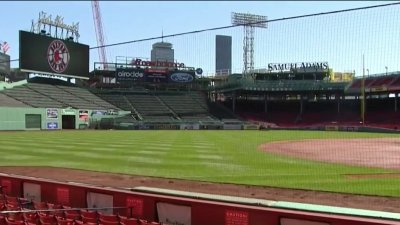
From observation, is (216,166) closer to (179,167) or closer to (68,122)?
(179,167)

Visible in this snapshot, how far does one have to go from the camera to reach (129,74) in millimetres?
87500

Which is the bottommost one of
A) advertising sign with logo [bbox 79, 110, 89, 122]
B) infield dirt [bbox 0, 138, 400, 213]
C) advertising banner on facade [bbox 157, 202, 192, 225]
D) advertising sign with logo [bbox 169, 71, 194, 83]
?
infield dirt [bbox 0, 138, 400, 213]

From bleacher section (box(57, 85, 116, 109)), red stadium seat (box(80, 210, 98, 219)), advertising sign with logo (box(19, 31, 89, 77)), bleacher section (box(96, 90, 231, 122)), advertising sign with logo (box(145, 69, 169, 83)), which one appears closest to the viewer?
red stadium seat (box(80, 210, 98, 219))

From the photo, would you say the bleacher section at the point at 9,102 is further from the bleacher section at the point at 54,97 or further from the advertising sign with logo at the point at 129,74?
the advertising sign with logo at the point at 129,74

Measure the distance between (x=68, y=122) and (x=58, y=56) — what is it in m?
11.6

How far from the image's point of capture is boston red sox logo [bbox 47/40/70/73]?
64875 millimetres

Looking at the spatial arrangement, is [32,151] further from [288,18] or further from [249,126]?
[249,126]

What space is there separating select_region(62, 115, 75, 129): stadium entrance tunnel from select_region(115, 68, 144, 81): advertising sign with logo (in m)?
23.4

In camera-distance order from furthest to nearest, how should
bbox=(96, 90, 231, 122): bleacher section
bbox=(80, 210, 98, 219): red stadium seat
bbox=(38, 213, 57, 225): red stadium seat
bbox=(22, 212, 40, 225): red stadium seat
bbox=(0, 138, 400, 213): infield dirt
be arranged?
bbox=(96, 90, 231, 122): bleacher section
bbox=(0, 138, 400, 213): infield dirt
bbox=(80, 210, 98, 219): red stadium seat
bbox=(22, 212, 40, 225): red stadium seat
bbox=(38, 213, 57, 225): red stadium seat

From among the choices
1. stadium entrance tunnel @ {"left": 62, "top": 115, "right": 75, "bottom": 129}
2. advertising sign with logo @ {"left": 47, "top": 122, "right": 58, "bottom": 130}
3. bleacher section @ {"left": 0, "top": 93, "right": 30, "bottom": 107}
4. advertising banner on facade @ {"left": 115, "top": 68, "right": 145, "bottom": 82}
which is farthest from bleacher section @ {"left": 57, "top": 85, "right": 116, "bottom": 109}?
bleacher section @ {"left": 0, "top": 93, "right": 30, "bottom": 107}

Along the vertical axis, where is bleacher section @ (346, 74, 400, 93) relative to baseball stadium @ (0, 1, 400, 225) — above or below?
above

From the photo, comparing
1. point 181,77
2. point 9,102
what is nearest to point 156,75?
point 181,77

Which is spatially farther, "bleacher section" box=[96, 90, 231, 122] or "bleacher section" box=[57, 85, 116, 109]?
"bleacher section" box=[96, 90, 231, 122]

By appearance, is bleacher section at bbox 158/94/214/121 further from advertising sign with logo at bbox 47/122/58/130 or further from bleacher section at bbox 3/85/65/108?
advertising sign with logo at bbox 47/122/58/130
